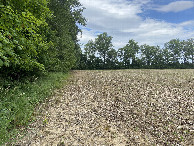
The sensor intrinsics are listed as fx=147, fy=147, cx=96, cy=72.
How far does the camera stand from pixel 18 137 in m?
7.30

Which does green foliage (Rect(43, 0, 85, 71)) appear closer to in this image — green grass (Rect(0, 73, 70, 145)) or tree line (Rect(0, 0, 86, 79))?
tree line (Rect(0, 0, 86, 79))

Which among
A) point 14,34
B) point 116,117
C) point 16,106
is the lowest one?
point 116,117

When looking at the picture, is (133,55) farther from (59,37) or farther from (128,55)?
(59,37)

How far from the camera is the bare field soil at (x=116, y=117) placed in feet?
25.2

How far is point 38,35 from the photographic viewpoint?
31.8ft

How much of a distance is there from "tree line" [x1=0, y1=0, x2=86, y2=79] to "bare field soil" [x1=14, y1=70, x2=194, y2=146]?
3836 mm

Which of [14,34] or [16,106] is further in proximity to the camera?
[16,106]

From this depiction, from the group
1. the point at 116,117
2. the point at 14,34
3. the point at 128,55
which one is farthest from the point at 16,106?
the point at 128,55

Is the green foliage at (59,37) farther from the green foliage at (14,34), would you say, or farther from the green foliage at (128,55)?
the green foliage at (128,55)

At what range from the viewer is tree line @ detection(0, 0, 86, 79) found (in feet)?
26.0

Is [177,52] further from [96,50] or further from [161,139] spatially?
[161,139]

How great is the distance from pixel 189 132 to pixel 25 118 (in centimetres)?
936

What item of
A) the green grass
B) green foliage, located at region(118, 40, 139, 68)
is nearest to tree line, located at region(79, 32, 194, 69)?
green foliage, located at region(118, 40, 139, 68)

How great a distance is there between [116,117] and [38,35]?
297 inches
